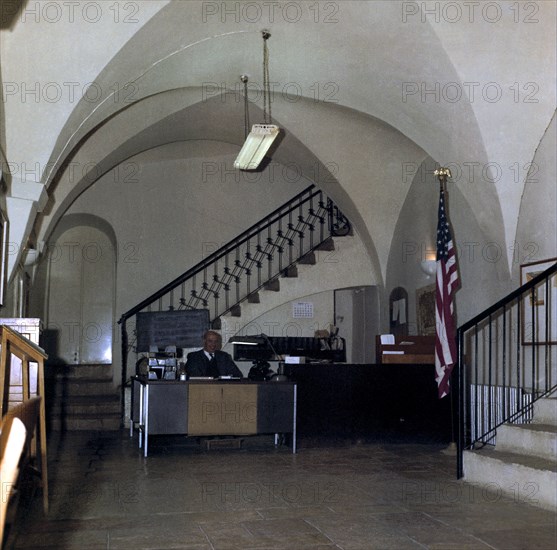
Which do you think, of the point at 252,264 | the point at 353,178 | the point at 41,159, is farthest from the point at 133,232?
the point at 41,159

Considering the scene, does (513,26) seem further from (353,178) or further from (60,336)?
(60,336)

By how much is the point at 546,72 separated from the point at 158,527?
5.64m

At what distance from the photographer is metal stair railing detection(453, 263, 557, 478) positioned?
643 centimetres

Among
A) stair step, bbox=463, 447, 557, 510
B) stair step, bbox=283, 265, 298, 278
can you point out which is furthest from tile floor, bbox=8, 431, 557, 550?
stair step, bbox=283, 265, 298, 278

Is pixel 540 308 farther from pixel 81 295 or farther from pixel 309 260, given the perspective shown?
pixel 81 295

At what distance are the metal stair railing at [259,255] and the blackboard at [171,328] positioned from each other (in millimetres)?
516

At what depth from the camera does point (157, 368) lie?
29.5 ft

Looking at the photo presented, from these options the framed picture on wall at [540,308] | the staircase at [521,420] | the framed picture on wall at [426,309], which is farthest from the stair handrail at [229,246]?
the framed picture on wall at [540,308]

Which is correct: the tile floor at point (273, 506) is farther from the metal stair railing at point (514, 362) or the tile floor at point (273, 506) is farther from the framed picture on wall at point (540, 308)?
the framed picture on wall at point (540, 308)

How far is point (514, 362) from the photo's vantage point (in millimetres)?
8117

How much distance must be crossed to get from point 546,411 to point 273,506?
102 inches

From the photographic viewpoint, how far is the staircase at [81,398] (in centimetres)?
1058

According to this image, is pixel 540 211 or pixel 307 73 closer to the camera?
pixel 540 211

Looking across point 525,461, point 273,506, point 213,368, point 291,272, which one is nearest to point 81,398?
point 213,368
